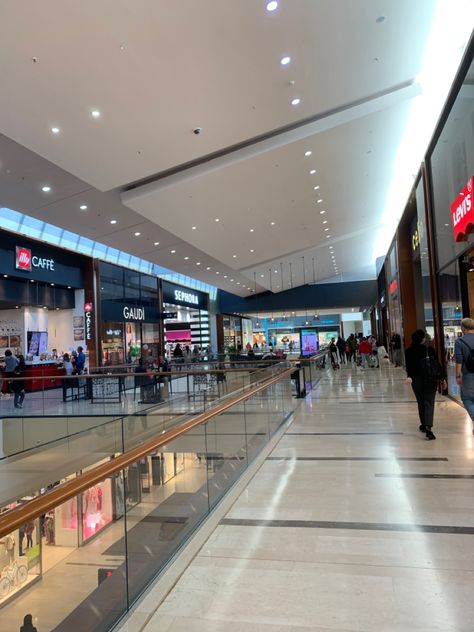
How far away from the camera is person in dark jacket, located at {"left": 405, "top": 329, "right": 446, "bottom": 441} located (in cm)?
522

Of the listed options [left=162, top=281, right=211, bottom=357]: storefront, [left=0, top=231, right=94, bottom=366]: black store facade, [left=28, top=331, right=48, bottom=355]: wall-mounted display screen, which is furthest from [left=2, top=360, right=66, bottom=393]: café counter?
[left=162, top=281, right=211, bottom=357]: storefront

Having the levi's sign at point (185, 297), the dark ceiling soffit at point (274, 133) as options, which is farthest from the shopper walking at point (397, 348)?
the levi's sign at point (185, 297)

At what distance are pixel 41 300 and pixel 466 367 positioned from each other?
569 inches

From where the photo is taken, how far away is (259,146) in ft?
29.3

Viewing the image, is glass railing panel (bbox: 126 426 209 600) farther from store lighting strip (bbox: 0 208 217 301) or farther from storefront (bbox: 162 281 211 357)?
storefront (bbox: 162 281 211 357)

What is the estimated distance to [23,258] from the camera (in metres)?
14.1

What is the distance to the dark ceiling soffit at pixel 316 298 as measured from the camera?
1187 inches

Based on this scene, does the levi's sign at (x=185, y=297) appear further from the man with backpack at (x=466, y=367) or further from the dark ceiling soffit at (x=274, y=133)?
the man with backpack at (x=466, y=367)

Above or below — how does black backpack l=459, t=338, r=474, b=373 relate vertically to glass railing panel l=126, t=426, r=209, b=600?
above

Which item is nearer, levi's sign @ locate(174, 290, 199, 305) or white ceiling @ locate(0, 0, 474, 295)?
white ceiling @ locate(0, 0, 474, 295)

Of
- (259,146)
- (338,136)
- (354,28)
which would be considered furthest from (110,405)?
(354,28)

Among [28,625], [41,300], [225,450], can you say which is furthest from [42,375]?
[28,625]

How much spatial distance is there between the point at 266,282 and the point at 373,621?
81.0ft

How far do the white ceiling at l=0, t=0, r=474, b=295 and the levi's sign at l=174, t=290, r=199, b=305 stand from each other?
13.2 metres
